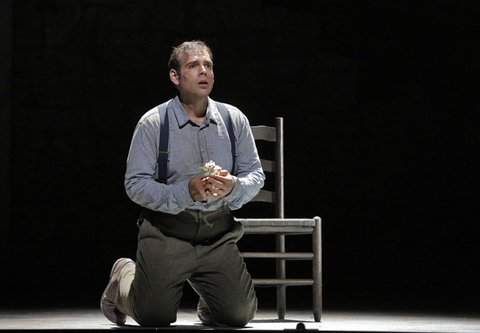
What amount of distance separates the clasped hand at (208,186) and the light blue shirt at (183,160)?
37 millimetres

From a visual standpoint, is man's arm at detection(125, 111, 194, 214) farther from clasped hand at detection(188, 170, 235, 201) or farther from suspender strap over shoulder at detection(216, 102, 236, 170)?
suspender strap over shoulder at detection(216, 102, 236, 170)

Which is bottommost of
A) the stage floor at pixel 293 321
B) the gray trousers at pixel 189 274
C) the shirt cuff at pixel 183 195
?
the stage floor at pixel 293 321

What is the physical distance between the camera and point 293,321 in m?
3.36

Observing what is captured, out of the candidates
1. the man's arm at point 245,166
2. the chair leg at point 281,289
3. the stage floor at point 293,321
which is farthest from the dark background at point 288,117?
the man's arm at point 245,166

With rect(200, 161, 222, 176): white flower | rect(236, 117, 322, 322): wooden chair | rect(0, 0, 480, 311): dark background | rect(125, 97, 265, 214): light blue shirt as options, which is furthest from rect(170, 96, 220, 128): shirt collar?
rect(0, 0, 480, 311): dark background

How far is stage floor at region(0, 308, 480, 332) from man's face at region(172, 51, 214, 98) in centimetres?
87

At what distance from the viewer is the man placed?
9.25ft

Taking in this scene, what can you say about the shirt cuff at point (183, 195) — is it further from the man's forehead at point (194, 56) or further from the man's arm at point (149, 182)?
the man's forehead at point (194, 56)

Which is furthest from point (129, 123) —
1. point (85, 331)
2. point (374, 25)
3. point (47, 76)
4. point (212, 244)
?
point (85, 331)

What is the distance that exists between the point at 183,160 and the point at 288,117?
2.40m

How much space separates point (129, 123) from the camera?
5219mm

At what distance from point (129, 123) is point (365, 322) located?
251 centimetres

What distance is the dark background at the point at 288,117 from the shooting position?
5.12 meters

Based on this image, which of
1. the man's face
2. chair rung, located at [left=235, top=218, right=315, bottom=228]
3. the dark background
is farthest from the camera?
the dark background
